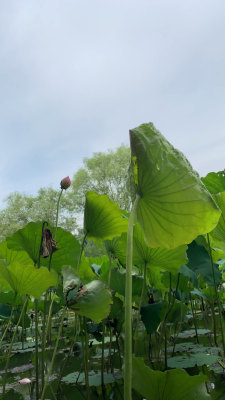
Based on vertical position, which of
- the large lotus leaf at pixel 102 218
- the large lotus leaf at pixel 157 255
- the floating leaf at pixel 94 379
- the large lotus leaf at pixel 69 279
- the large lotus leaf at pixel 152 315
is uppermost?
the large lotus leaf at pixel 102 218

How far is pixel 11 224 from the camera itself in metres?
15.5

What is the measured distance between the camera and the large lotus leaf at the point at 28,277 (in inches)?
25.9

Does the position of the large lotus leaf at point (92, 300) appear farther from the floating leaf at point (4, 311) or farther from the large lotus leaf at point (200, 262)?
the floating leaf at point (4, 311)

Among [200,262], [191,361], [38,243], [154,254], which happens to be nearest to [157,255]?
[154,254]

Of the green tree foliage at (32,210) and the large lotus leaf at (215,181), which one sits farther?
the green tree foliage at (32,210)

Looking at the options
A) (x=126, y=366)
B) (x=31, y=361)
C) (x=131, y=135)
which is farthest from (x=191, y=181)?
(x=31, y=361)

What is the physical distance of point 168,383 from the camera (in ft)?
1.56

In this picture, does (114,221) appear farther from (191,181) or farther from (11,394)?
(11,394)

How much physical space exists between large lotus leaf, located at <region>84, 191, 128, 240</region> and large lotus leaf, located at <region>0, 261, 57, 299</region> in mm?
218

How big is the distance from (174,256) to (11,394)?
0.66 m

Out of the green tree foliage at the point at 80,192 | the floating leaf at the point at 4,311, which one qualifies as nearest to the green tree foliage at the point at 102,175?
the green tree foliage at the point at 80,192

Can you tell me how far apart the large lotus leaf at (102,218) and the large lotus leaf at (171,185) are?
0.29 meters

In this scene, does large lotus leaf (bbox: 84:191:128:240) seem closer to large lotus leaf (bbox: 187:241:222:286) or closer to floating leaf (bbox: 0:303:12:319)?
large lotus leaf (bbox: 187:241:222:286)

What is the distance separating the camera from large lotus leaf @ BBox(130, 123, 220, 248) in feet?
1.54
